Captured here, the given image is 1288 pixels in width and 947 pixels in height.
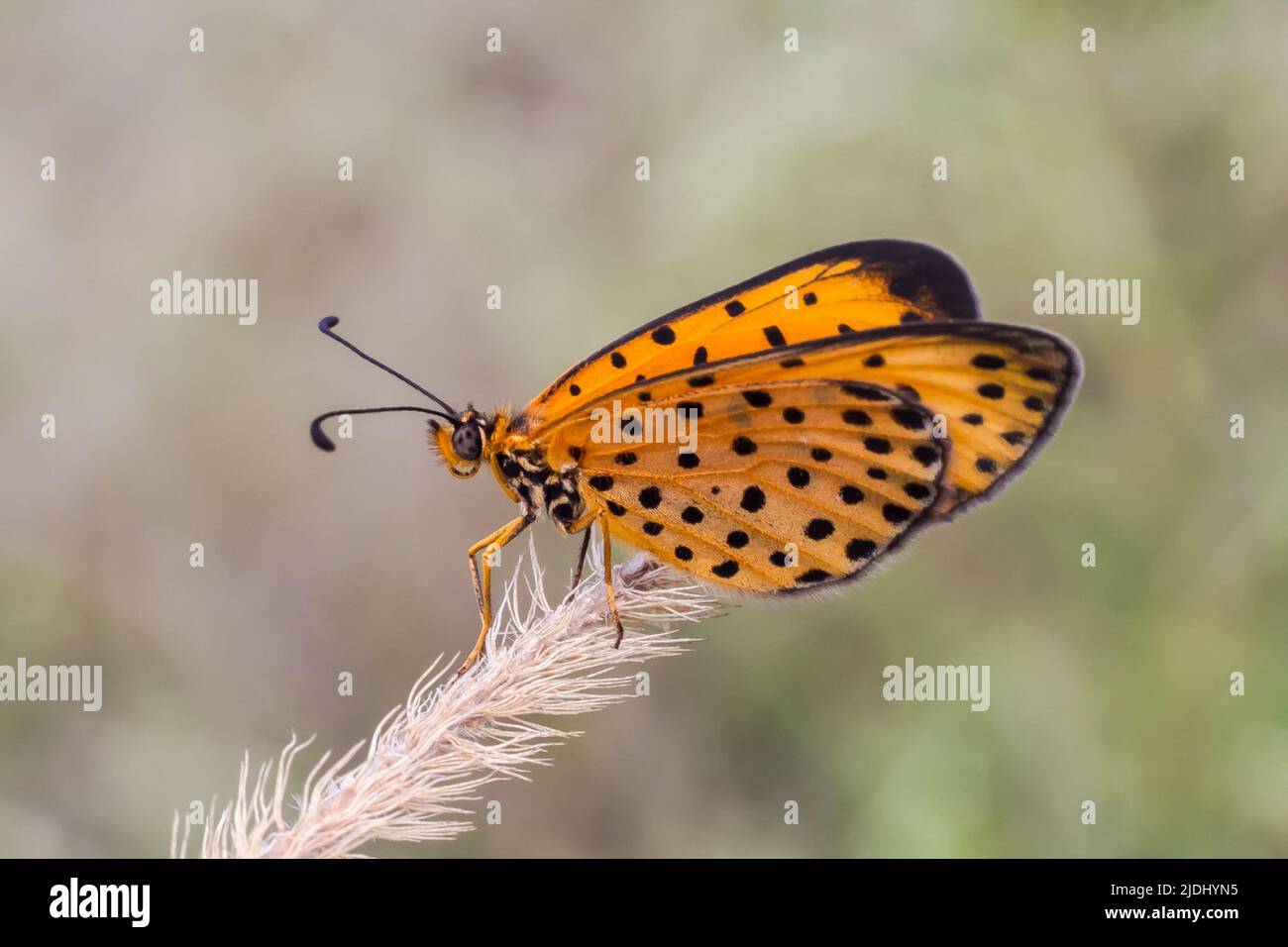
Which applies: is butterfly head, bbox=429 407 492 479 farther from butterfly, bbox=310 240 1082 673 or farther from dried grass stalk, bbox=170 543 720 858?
dried grass stalk, bbox=170 543 720 858

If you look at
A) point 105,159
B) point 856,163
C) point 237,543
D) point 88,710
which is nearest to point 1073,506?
point 856,163

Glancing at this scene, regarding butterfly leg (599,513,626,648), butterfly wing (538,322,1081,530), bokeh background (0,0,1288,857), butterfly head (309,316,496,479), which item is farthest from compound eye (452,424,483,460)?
bokeh background (0,0,1288,857)

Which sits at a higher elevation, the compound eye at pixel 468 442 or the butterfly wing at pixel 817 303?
the butterfly wing at pixel 817 303

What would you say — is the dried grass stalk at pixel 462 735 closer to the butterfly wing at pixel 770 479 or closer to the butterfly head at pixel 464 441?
the butterfly wing at pixel 770 479

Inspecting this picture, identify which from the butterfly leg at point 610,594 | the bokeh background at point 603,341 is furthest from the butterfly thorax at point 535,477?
the bokeh background at point 603,341

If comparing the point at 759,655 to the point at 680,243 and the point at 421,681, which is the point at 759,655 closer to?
the point at 680,243

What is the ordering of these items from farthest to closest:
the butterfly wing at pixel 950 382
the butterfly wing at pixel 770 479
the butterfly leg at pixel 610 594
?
the butterfly wing at pixel 770 479
the butterfly wing at pixel 950 382
the butterfly leg at pixel 610 594
